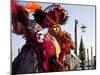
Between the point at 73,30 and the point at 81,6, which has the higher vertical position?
the point at 81,6

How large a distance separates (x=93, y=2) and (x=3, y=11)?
956mm

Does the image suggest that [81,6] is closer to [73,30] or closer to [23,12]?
[73,30]

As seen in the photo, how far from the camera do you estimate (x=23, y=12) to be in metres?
2.11

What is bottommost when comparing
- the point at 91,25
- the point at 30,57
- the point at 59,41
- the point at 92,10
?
the point at 30,57

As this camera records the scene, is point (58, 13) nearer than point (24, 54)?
No

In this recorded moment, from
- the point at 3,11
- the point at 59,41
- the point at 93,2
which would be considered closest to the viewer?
the point at 3,11

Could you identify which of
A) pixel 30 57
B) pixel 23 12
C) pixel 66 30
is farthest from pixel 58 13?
pixel 30 57

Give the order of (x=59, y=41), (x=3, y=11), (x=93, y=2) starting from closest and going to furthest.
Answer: (x=3, y=11), (x=59, y=41), (x=93, y=2)

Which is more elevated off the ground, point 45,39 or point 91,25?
point 91,25

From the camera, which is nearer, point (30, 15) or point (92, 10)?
point (30, 15)

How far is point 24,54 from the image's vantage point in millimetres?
2100

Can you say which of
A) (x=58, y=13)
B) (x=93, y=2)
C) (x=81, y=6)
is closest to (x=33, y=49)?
(x=58, y=13)

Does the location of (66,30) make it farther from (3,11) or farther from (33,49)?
(3,11)

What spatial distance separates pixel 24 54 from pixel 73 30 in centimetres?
56
